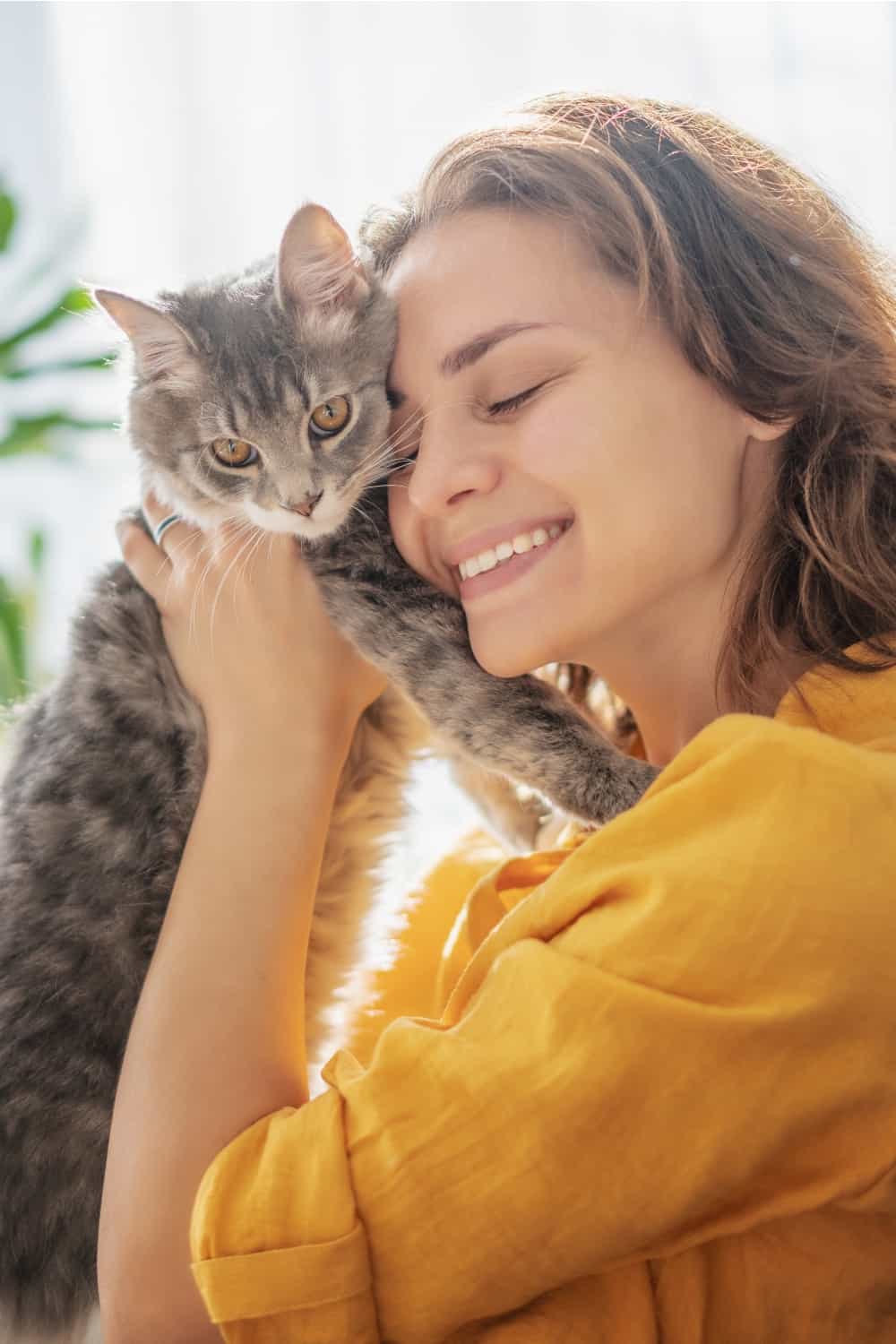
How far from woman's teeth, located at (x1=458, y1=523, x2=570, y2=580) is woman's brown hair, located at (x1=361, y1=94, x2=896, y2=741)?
25 centimetres

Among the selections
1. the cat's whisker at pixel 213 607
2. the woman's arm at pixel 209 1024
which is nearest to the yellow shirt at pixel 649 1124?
the woman's arm at pixel 209 1024

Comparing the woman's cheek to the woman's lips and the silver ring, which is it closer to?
the woman's lips

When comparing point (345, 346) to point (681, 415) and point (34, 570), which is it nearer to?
point (681, 415)

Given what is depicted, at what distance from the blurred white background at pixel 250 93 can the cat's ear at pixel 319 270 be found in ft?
5.31

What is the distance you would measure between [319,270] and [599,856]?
0.97 m

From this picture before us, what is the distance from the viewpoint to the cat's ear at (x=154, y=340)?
1.48 m

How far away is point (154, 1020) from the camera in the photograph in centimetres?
119

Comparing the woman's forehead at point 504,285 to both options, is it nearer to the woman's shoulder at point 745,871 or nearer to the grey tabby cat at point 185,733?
the grey tabby cat at point 185,733

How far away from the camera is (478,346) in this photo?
1.27 m

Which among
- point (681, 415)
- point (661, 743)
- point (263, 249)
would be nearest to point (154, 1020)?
point (661, 743)

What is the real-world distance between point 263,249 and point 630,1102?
3080 mm

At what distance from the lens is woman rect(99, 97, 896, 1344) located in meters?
0.85

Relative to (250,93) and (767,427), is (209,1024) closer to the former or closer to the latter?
(767,427)

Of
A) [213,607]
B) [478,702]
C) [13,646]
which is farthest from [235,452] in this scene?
[13,646]
